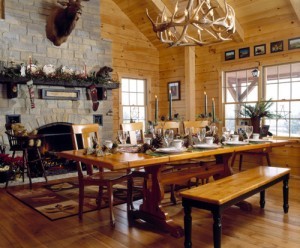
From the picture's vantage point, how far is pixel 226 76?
589cm

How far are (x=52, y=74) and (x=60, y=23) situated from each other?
882 millimetres

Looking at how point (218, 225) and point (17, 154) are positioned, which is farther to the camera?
point (17, 154)

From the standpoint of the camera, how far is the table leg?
2.59 m

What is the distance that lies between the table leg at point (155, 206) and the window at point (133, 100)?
362 cm

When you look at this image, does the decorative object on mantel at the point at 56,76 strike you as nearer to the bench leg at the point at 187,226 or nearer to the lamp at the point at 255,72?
the lamp at the point at 255,72

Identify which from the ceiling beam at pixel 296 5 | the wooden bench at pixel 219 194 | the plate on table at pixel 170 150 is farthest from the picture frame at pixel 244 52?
the plate on table at pixel 170 150

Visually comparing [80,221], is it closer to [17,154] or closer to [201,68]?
[17,154]

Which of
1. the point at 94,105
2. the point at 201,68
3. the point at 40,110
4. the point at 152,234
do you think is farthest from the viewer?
the point at 201,68

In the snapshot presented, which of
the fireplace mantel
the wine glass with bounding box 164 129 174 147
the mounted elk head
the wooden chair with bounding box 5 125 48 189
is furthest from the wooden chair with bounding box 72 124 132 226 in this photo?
the mounted elk head

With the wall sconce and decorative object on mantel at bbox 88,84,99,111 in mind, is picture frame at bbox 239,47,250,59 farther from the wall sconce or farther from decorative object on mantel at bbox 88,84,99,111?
decorative object on mantel at bbox 88,84,99,111

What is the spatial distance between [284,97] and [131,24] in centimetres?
350

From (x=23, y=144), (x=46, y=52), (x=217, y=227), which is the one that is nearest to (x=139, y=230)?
(x=217, y=227)

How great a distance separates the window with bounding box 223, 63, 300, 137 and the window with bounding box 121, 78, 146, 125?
1.88 metres

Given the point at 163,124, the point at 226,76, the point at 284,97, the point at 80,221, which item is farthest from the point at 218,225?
the point at 226,76
